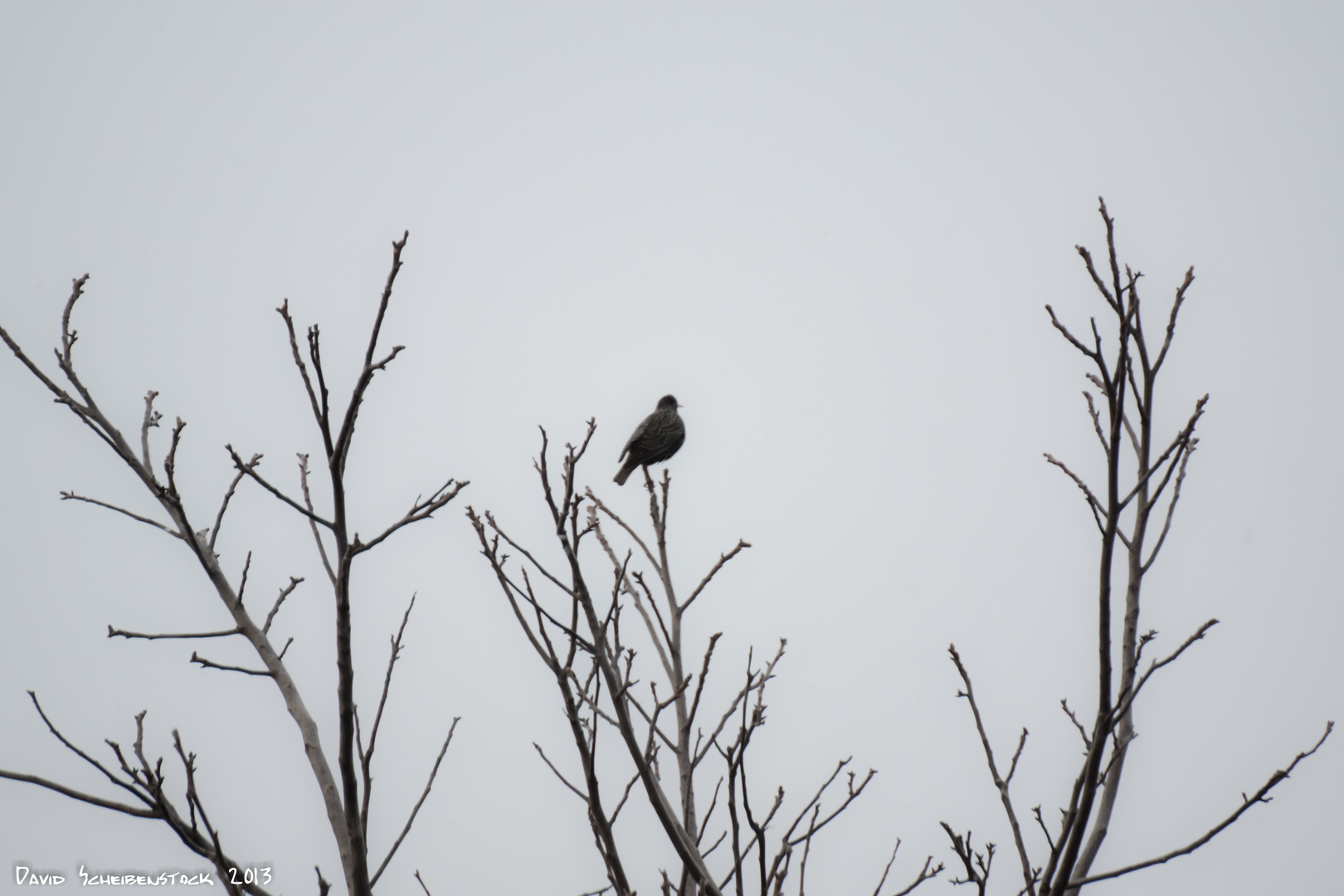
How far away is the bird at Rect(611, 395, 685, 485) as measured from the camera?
33.0 feet

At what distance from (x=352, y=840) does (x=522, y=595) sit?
82 cm

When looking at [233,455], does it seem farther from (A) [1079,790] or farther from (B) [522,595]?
(A) [1079,790]

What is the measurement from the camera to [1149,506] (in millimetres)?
2943

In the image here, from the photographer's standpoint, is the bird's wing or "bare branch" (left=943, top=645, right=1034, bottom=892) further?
the bird's wing

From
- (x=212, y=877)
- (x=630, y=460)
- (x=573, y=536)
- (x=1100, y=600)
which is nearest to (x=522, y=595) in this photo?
(x=573, y=536)

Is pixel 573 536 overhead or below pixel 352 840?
overhead

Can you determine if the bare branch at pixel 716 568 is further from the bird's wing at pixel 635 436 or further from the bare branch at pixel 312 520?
the bird's wing at pixel 635 436

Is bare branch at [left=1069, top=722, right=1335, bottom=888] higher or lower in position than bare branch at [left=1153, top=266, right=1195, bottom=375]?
lower

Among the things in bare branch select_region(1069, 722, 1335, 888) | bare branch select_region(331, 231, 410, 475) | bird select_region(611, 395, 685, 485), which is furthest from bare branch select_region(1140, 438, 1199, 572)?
bird select_region(611, 395, 685, 485)

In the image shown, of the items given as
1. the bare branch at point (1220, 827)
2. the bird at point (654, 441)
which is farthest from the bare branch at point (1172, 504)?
the bird at point (654, 441)

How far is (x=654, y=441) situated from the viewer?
1052 centimetres

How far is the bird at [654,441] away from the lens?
10062mm

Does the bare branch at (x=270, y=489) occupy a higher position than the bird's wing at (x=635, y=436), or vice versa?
the bird's wing at (x=635, y=436)

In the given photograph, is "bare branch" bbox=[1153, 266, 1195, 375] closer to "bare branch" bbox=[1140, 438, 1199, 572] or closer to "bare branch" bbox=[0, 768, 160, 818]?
"bare branch" bbox=[1140, 438, 1199, 572]
